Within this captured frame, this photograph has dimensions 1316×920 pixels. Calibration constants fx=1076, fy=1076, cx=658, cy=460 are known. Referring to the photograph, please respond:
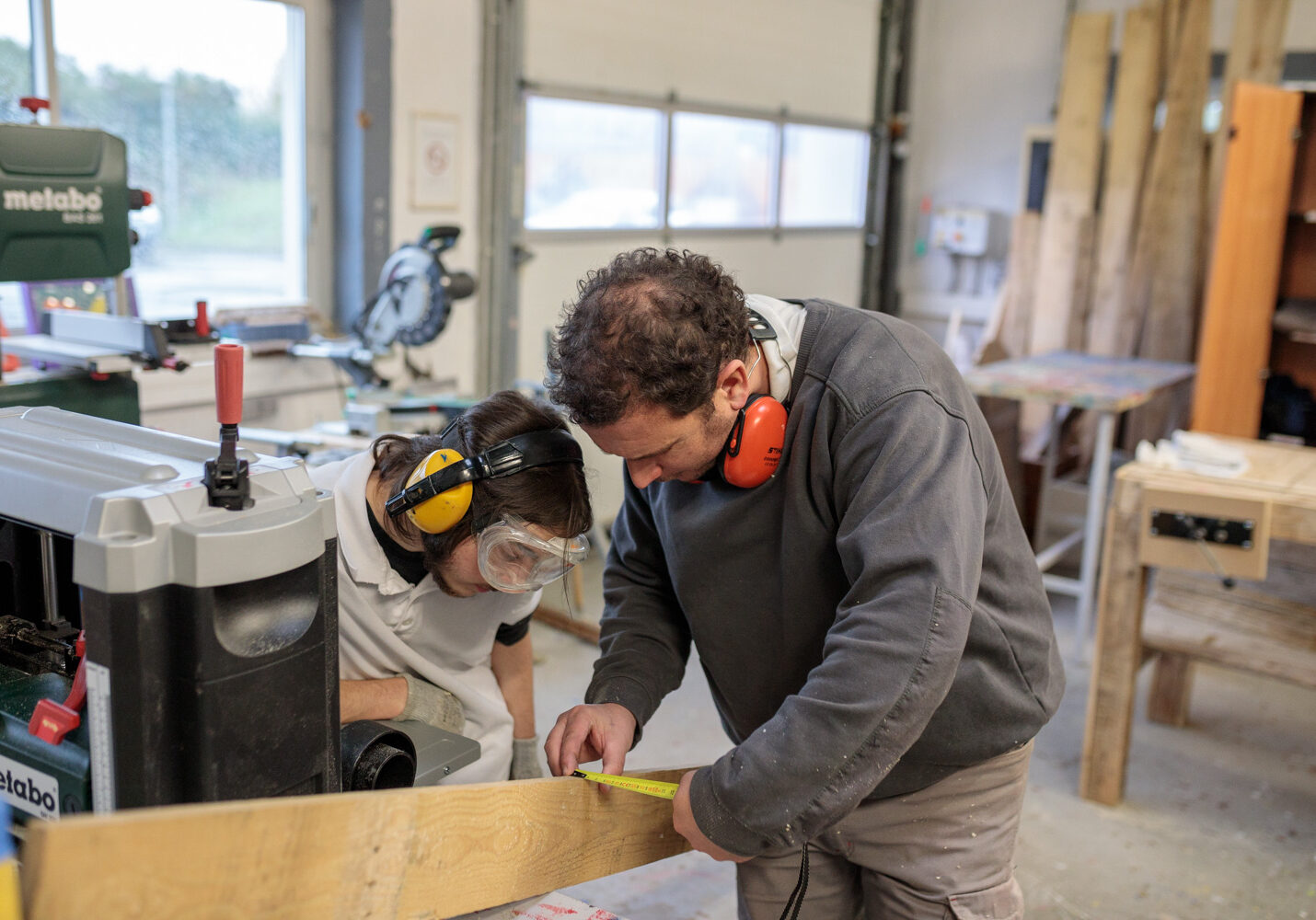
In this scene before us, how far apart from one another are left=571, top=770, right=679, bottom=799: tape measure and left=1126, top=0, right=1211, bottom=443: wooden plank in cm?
444

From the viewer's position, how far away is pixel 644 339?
1.12 m

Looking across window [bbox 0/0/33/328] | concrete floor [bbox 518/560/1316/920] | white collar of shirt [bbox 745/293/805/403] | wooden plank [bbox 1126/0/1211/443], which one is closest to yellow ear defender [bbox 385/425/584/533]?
white collar of shirt [bbox 745/293/805/403]

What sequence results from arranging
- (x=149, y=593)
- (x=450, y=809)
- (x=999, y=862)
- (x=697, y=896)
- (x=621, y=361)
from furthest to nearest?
(x=697, y=896) → (x=999, y=862) → (x=621, y=361) → (x=450, y=809) → (x=149, y=593)

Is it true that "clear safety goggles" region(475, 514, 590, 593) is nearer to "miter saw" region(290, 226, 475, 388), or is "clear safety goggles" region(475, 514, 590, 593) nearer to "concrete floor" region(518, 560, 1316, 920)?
"concrete floor" region(518, 560, 1316, 920)

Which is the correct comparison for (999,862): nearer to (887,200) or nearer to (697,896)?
(697,896)

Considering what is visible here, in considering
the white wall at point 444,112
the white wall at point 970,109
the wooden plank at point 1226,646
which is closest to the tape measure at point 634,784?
the wooden plank at point 1226,646

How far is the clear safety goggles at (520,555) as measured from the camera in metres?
1.24

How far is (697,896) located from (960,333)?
4.40 metres

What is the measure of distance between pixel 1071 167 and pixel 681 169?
6.50 ft

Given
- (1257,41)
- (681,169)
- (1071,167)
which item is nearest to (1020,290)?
(1071,167)

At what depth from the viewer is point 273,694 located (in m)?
0.81

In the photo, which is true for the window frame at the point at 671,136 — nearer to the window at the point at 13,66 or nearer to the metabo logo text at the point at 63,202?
the window at the point at 13,66

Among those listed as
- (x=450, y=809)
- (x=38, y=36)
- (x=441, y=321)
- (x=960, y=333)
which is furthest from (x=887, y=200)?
(x=450, y=809)

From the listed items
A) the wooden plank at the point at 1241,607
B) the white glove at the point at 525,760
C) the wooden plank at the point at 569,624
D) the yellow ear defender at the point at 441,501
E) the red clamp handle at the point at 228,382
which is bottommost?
the wooden plank at the point at 569,624
